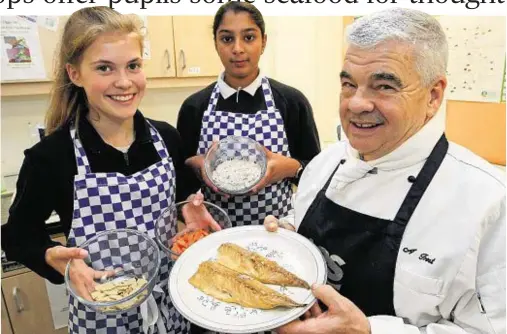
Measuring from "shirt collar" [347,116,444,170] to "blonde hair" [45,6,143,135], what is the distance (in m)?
0.91

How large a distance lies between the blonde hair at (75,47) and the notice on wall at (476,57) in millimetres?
1888

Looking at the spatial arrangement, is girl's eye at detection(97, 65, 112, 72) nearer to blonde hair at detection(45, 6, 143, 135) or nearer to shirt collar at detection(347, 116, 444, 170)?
blonde hair at detection(45, 6, 143, 135)

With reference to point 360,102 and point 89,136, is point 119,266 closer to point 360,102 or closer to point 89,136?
point 89,136

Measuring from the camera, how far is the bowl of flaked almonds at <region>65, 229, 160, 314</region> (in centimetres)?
101

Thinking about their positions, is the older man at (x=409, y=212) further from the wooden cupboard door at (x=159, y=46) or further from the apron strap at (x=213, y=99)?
the wooden cupboard door at (x=159, y=46)

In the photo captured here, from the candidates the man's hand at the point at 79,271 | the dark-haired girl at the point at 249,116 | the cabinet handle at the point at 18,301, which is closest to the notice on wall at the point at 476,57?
the dark-haired girl at the point at 249,116

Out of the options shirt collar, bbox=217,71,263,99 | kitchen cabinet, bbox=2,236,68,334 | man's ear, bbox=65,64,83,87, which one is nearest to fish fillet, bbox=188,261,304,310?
man's ear, bbox=65,64,83,87

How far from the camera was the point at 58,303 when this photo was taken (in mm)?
2098

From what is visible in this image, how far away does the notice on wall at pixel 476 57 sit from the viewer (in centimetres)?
208

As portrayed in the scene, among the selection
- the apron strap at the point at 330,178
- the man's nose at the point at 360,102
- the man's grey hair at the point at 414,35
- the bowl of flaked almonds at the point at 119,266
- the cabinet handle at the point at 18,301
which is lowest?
the cabinet handle at the point at 18,301

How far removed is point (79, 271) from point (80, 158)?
0.36 meters

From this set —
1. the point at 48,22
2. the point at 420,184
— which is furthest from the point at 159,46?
the point at 420,184

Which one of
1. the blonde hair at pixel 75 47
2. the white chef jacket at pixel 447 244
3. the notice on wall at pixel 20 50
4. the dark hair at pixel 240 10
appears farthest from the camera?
the notice on wall at pixel 20 50

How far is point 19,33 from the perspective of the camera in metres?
2.22
